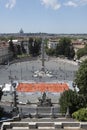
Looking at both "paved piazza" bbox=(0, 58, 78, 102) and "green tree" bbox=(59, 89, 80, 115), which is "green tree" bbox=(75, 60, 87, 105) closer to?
"green tree" bbox=(59, 89, 80, 115)

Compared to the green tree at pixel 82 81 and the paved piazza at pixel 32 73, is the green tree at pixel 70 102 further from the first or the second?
the paved piazza at pixel 32 73

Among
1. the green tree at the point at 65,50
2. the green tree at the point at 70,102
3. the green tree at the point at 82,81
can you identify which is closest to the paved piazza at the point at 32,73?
the green tree at the point at 82,81

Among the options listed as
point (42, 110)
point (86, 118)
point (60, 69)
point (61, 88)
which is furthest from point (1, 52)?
point (86, 118)

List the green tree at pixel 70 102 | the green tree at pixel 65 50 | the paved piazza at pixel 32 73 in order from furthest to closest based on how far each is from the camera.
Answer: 1. the green tree at pixel 65 50
2. the paved piazza at pixel 32 73
3. the green tree at pixel 70 102

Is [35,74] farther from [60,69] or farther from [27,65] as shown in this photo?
[27,65]

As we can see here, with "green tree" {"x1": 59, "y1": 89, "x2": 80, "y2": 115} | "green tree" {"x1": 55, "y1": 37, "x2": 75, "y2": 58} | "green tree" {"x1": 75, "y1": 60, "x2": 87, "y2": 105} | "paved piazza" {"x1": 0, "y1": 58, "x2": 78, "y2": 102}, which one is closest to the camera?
"green tree" {"x1": 59, "y1": 89, "x2": 80, "y2": 115}

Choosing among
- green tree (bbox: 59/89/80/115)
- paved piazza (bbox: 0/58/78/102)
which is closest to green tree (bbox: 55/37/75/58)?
paved piazza (bbox: 0/58/78/102)

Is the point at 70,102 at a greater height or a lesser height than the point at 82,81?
lesser

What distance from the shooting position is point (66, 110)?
32.4 meters

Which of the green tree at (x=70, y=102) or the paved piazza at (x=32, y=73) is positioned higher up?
the green tree at (x=70, y=102)

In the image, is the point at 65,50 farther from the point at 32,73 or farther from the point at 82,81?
the point at 82,81

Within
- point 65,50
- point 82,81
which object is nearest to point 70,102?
point 82,81

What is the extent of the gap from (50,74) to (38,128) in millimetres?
54659

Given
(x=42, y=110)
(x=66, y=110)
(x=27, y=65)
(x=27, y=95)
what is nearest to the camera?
(x=66, y=110)
